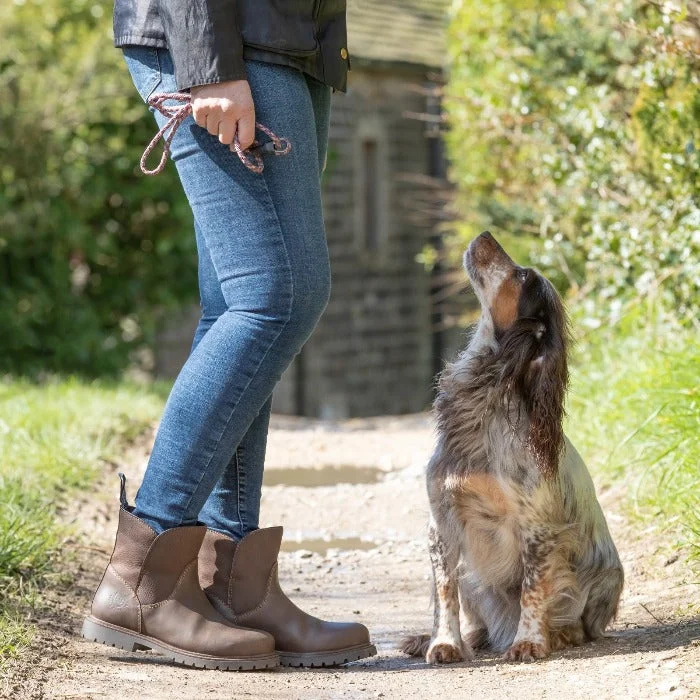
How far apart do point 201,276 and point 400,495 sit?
2.57 meters

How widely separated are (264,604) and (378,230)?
14.5 m

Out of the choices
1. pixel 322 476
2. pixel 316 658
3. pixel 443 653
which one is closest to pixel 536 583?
pixel 443 653

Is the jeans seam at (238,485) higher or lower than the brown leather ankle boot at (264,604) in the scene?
higher

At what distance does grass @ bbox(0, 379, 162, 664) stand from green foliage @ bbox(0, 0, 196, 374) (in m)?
1.82

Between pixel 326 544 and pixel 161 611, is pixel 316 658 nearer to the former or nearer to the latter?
pixel 161 611

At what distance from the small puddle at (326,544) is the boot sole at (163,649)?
1758 millimetres

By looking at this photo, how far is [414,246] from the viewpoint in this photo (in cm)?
1825

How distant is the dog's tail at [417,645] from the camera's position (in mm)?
3477

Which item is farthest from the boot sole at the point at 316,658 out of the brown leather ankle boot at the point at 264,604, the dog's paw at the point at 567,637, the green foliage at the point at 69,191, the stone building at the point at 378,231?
the stone building at the point at 378,231

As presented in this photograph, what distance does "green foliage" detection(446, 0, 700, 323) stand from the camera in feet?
19.5

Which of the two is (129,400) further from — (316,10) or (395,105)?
(395,105)

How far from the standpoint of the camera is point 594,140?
22.8 ft

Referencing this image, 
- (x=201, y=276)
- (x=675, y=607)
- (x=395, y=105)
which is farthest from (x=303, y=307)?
(x=395, y=105)

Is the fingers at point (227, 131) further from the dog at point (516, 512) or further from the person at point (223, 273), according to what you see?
the dog at point (516, 512)
